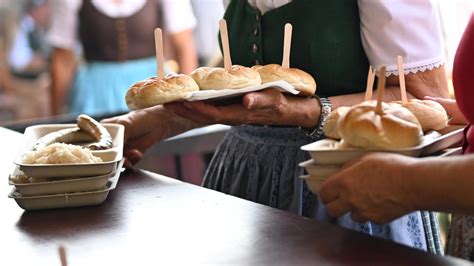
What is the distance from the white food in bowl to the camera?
70.4 inches

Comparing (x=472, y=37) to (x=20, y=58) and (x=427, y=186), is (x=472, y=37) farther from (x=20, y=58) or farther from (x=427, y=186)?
(x=20, y=58)

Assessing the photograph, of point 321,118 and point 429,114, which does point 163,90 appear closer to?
point 321,118

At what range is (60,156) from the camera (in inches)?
70.6

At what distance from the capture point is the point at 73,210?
5.82ft

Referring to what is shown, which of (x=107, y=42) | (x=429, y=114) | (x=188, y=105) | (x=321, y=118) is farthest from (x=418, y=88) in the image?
(x=107, y=42)

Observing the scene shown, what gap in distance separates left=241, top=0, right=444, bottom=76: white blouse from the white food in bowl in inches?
32.3

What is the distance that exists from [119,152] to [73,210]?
203 mm

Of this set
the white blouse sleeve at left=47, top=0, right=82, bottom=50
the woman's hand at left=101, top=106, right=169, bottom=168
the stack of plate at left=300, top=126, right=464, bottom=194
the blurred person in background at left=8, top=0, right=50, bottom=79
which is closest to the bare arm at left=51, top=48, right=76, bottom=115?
the white blouse sleeve at left=47, top=0, right=82, bottom=50

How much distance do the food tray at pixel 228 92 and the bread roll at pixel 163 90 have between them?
33 millimetres

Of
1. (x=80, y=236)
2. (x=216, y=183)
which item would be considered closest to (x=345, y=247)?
(x=80, y=236)

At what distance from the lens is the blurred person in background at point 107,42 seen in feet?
17.0

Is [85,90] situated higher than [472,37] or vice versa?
[472,37]

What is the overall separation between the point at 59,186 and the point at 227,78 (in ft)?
1.64

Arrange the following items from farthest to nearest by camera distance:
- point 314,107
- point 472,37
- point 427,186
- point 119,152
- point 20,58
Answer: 1. point 20,58
2. point 314,107
3. point 119,152
4. point 472,37
5. point 427,186
